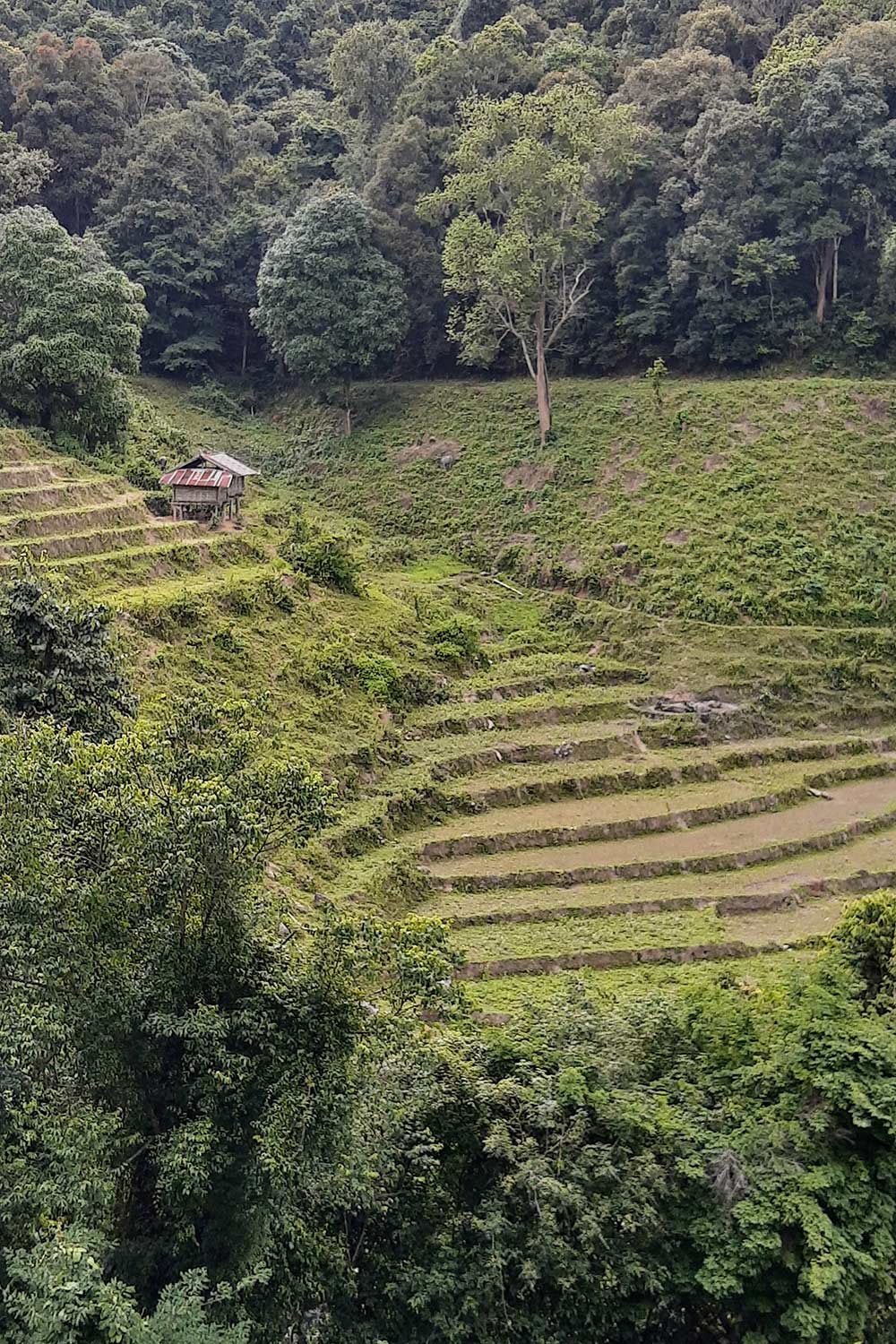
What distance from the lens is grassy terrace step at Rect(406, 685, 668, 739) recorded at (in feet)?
72.9

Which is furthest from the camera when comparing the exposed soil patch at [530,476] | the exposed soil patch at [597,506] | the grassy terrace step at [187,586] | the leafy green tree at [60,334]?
the exposed soil patch at [530,476]

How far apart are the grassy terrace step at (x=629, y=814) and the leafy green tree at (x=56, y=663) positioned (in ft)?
18.2

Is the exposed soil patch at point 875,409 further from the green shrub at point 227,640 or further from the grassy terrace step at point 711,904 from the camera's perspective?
the green shrub at point 227,640

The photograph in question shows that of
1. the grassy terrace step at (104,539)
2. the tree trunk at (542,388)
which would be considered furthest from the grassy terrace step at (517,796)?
the tree trunk at (542,388)

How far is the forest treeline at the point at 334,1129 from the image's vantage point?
26.9 feet

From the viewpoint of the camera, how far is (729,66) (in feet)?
119

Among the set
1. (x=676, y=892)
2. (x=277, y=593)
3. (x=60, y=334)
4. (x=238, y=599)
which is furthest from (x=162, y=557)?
(x=676, y=892)

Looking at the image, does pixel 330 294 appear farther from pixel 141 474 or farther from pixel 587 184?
pixel 141 474

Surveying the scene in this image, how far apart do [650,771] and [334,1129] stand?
44.1 feet

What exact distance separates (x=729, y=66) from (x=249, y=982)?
36.9m

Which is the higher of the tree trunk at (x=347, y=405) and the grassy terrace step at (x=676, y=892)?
the tree trunk at (x=347, y=405)

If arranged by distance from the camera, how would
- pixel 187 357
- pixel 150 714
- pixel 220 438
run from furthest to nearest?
Answer: pixel 187 357
pixel 220 438
pixel 150 714

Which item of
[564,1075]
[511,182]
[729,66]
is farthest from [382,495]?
[564,1075]

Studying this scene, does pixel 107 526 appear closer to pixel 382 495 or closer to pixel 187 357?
pixel 382 495
